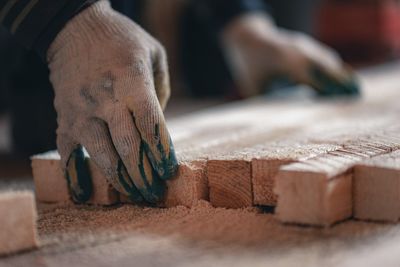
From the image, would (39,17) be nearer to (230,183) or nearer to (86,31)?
(86,31)

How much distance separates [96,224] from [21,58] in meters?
1.13

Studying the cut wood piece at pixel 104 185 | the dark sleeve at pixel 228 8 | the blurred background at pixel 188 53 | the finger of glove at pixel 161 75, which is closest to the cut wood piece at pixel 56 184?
the cut wood piece at pixel 104 185

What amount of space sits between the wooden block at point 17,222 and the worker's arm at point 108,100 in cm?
23

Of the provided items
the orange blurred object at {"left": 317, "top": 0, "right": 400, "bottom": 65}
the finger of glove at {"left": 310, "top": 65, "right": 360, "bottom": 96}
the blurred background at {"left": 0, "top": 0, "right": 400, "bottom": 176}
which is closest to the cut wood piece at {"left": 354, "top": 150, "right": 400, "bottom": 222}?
the blurred background at {"left": 0, "top": 0, "right": 400, "bottom": 176}

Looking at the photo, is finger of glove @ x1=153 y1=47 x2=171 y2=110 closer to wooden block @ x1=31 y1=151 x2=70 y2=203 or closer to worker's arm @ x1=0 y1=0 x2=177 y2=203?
worker's arm @ x1=0 y1=0 x2=177 y2=203

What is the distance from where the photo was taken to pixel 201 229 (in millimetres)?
1197

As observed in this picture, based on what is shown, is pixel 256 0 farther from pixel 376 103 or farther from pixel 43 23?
pixel 43 23

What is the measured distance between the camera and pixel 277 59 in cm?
266

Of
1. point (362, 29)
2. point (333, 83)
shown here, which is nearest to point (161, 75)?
point (333, 83)

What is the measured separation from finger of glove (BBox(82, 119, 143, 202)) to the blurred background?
73 cm

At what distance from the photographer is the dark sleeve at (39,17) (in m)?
1.41

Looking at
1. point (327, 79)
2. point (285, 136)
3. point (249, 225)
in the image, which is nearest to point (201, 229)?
point (249, 225)

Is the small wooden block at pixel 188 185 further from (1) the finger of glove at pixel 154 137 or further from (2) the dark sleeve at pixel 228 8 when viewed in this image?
(2) the dark sleeve at pixel 228 8

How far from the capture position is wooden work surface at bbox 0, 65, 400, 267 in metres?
1.04
